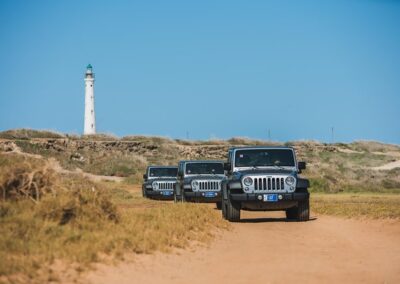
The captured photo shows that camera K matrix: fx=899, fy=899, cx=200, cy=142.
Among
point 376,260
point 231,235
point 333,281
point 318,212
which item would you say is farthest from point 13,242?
point 318,212

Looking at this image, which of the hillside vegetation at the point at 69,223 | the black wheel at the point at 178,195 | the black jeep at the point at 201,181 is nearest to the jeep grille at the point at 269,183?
the hillside vegetation at the point at 69,223

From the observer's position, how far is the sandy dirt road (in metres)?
12.6

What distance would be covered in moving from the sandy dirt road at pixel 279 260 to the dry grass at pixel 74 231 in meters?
0.35

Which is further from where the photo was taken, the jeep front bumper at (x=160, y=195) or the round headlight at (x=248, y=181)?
the jeep front bumper at (x=160, y=195)

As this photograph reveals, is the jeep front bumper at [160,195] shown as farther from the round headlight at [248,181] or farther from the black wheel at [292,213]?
the round headlight at [248,181]

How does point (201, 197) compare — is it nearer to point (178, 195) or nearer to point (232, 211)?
point (178, 195)

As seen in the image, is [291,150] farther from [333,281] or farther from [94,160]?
[94,160]

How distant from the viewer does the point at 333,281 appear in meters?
12.8

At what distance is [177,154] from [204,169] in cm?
5281

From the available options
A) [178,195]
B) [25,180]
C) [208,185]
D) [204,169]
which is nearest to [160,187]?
[178,195]

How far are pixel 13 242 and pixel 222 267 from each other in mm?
3435

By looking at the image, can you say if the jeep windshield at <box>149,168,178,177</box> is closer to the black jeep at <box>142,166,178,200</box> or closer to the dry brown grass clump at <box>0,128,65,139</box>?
the black jeep at <box>142,166,178,200</box>

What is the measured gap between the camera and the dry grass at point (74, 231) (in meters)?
11.5

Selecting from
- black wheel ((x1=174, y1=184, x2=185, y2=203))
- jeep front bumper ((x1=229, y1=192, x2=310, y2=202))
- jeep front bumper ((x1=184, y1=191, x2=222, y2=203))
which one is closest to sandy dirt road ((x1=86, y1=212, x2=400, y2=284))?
jeep front bumper ((x1=229, y1=192, x2=310, y2=202))
